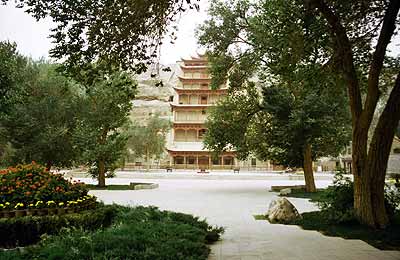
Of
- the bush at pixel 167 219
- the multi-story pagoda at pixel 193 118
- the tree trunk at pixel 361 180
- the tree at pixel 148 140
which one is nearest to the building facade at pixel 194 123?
the multi-story pagoda at pixel 193 118

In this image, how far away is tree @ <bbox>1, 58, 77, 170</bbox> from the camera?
67.4 ft

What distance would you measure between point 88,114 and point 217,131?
7.89 m

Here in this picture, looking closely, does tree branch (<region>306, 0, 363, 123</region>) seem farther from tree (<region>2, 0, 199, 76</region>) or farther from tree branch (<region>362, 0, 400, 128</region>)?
tree (<region>2, 0, 199, 76</region>)

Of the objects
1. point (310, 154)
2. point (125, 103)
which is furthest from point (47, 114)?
point (310, 154)

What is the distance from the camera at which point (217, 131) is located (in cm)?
2091

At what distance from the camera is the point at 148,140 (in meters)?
51.3

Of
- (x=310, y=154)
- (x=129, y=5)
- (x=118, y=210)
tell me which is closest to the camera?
(x=129, y=5)

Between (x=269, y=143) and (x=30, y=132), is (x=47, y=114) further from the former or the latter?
(x=269, y=143)

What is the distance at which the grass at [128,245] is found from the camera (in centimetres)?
→ 472

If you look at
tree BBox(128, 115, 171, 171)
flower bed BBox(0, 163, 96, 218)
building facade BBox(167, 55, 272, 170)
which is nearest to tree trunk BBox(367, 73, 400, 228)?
flower bed BBox(0, 163, 96, 218)

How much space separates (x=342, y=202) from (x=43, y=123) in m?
17.3

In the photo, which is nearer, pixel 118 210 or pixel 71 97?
pixel 118 210

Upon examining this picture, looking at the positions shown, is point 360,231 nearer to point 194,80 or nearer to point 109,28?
point 109,28

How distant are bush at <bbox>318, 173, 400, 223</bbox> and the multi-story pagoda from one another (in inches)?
1671
